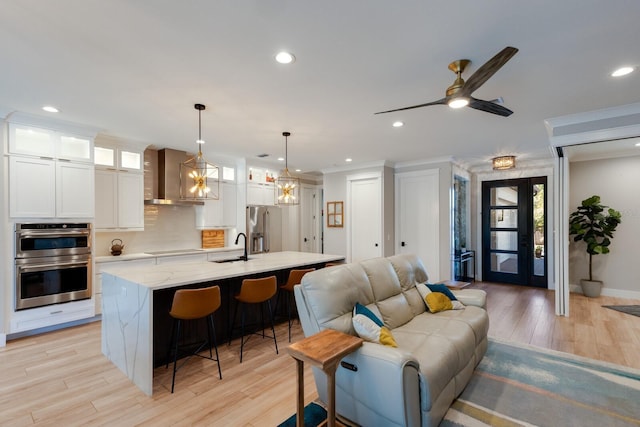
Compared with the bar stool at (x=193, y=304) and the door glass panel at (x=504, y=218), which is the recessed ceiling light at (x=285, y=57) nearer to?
the bar stool at (x=193, y=304)

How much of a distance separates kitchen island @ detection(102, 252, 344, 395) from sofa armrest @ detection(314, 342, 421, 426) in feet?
5.32

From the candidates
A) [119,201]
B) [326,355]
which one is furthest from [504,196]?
[119,201]

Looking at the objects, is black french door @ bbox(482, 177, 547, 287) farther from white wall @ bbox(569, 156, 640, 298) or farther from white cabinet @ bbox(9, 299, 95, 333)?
white cabinet @ bbox(9, 299, 95, 333)

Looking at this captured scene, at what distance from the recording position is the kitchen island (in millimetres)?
2564

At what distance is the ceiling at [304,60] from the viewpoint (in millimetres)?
1870

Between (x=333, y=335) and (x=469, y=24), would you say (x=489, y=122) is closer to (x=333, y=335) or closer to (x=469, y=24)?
(x=469, y=24)

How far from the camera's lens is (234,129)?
13.9ft

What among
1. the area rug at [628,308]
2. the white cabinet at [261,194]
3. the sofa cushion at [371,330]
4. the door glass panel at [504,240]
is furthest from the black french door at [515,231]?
the sofa cushion at [371,330]

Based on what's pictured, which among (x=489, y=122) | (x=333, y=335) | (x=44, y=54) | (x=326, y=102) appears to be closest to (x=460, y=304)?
(x=333, y=335)

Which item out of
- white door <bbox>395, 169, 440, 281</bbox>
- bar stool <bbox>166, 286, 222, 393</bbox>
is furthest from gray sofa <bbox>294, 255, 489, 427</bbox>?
white door <bbox>395, 169, 440, 281</bbox>

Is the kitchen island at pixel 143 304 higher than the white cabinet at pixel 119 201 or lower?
lower

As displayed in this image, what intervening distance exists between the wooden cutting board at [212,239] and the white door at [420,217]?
12.4 feet

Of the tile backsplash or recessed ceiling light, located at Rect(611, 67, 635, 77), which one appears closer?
recessed ceiling light, located at Rect(611, 67, 635, 77)

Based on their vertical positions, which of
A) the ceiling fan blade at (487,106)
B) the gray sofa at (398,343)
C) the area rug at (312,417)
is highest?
the ceiling fan blade at (487,106)
